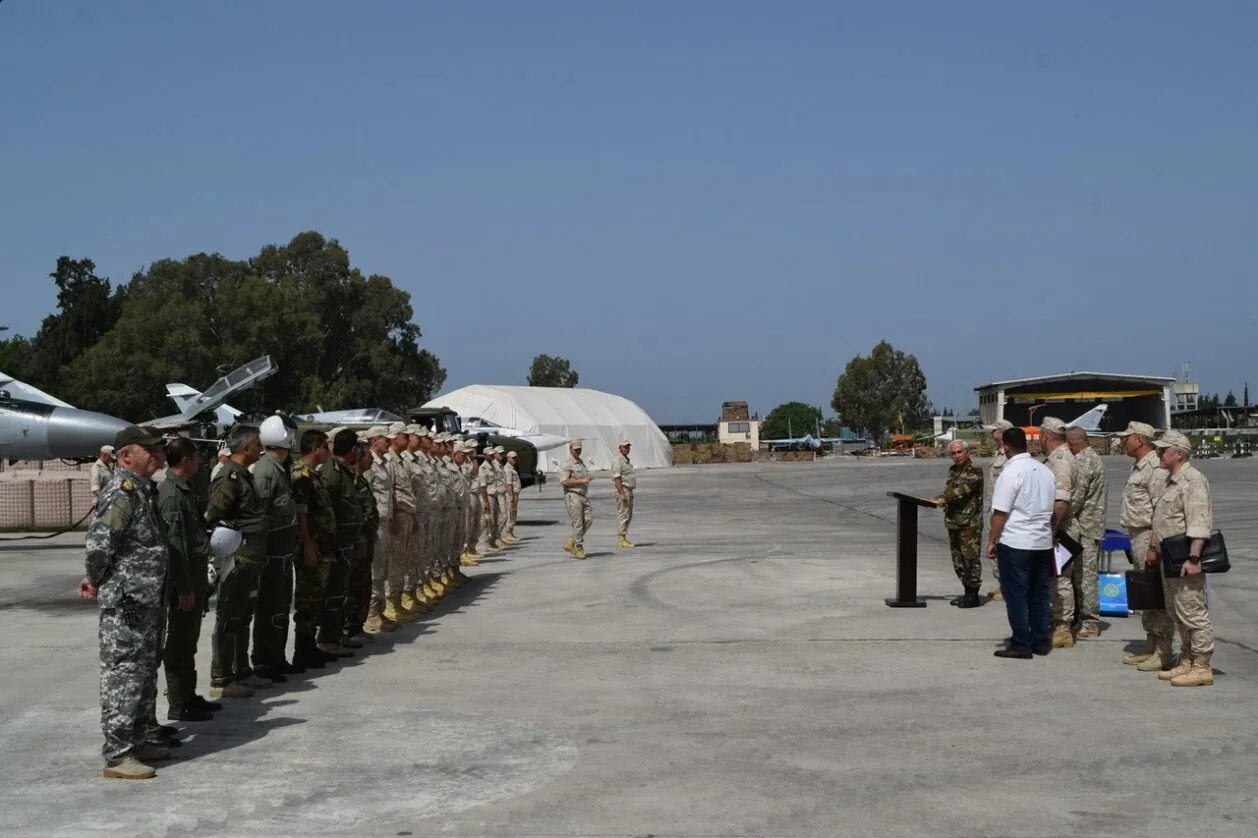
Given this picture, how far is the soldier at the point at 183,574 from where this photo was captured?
21.7 ft

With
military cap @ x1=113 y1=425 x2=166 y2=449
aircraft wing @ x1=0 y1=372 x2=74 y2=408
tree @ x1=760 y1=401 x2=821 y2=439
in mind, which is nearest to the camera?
military cap @ x1=113 y1=425 x2=166 y2=449

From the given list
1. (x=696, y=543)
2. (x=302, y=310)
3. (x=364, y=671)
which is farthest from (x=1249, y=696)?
(x=302, y=310)

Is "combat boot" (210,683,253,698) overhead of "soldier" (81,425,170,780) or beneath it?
beneath

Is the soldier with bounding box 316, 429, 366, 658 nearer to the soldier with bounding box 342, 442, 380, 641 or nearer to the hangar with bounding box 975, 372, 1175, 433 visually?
the soldier with bounding box 342, 442, 380, 641

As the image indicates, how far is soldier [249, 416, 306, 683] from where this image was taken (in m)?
8.26

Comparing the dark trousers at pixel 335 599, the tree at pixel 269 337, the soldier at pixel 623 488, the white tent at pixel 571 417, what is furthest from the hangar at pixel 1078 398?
the dark trousers at pixel 335 599

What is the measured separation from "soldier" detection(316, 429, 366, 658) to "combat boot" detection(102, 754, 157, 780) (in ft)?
10.7

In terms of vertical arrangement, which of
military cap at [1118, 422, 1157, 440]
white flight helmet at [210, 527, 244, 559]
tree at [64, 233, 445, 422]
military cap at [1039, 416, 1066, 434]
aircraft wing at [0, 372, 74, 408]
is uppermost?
tree at [64, 233, 445, 422]

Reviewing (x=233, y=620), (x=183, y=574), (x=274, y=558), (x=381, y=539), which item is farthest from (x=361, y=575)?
(x=183, y=574)

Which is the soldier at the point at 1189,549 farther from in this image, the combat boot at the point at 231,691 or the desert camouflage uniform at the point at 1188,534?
the combat boot at the point at 231,691

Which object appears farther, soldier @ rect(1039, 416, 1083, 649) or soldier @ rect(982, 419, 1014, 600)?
soldier @ rect(982, 419, 1014, 600)

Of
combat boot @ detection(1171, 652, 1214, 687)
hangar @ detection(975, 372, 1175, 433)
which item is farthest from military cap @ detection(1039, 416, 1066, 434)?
hangar @ detection(975, 372, 1175, 433)

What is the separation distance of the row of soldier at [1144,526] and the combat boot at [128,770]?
6155 millimetres

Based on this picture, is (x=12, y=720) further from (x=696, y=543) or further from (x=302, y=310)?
(x=302, y=310)
